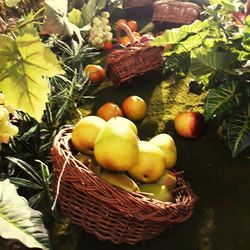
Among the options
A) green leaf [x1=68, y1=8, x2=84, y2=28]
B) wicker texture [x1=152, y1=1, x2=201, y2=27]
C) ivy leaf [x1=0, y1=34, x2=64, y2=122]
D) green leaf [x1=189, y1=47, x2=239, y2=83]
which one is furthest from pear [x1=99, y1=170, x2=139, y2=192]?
wicker texture [x1=152, y1=1, x2=201, y2=27]

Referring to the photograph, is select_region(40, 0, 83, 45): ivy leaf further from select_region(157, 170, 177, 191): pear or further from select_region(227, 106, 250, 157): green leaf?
select_region(227, 106, 250, 157): green leaf

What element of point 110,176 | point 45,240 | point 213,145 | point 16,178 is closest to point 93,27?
point 213,145

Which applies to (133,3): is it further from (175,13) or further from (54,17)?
(54,17)

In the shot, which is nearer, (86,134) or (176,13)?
(86,134)

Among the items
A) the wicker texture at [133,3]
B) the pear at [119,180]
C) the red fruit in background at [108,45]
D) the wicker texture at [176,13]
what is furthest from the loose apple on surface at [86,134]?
the wicker texture at [133,3]

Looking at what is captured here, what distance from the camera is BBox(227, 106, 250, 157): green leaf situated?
1.35 metres

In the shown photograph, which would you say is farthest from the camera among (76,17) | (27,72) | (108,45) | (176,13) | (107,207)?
(176,13)

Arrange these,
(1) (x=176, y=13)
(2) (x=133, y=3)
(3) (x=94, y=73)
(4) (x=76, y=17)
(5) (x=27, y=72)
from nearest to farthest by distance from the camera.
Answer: (5) (x=27, y=72) < (3) (x=94, y=73) < (4) (x=76, y=17) < (1) (x=176, y=13) < (2) (x=133, y=3)

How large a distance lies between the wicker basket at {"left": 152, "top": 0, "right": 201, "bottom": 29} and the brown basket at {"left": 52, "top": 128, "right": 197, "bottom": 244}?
6.10 ft

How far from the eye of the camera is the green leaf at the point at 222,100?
141 centimetres

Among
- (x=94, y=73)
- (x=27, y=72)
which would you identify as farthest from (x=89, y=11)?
(x=27, y=72)

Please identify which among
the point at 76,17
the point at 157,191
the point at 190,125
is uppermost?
the point at 76,17

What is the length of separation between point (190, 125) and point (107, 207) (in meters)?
0.69

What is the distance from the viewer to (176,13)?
2676mm
